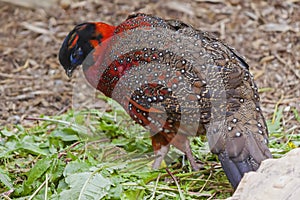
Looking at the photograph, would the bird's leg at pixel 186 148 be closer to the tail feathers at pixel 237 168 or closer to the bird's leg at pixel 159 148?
the bird's leg at pixel 159 148

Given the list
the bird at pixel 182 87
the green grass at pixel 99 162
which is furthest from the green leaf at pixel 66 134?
the bird at pixel 182 87

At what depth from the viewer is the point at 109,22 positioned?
6.98 meters

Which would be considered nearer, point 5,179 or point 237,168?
point 237,168

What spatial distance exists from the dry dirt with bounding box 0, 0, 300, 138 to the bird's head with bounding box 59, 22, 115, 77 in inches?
37.2

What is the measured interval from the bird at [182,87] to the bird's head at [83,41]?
0.01 metres

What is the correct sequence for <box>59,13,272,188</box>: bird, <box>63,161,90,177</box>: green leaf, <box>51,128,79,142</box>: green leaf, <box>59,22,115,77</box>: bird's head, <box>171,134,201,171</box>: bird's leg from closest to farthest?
<box>59,13,272,188</box>: bird < <box>63,161,90,177</box>: green leaf < <box>171,134,201,171</box>: bird's leg < <box>59,22,115,77</box>: bird's head < <box>51,128,79,142</box>: green leaf

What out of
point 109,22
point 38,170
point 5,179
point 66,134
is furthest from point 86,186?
point 109,22

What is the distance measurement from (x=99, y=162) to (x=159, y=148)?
438 millimetres

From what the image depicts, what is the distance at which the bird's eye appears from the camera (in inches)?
190

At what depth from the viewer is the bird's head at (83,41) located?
474cm

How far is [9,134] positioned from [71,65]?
70 centimetres

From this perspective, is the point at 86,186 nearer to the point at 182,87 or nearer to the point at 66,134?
the point at 182,87

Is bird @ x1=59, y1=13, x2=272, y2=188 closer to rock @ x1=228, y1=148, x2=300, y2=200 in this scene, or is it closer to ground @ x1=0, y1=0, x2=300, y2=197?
rock @ x1=228, y1=148, x2=300, y2=200

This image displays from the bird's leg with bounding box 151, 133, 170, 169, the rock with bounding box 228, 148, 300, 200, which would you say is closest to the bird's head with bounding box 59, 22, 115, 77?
the bird's leg with bounding box 151, 133, 170, 169
